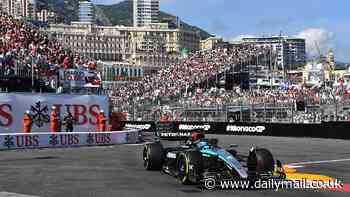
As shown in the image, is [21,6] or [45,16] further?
[45,16]

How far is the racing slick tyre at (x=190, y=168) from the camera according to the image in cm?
1143

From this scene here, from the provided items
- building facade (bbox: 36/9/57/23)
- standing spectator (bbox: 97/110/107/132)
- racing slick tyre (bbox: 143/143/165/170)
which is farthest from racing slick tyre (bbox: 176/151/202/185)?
building facade (bbox: 36/9/57/23)

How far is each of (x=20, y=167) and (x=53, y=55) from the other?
24.7 m

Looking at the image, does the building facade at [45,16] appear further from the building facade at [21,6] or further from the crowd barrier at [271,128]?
the crowd barrier at [271,128]

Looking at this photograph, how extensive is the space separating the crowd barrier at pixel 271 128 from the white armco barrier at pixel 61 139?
492 cm

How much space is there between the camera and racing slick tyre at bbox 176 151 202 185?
11430 millimetres

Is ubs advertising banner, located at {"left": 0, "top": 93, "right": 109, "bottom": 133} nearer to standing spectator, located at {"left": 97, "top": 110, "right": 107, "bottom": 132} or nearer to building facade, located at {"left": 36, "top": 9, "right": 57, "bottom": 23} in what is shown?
standing spectator, located at {"left": 97, "top": 110, "right": 107, "bottom": 132}

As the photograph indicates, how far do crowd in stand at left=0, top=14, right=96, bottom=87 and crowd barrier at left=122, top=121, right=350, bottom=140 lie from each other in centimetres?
710

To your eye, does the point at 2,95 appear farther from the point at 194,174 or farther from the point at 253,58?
the point at 253,58

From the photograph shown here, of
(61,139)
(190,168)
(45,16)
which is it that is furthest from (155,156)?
(45,16)

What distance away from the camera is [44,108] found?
91.0 feet

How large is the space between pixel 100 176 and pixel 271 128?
978 inches

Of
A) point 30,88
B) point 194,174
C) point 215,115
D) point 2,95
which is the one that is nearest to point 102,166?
point 194,174

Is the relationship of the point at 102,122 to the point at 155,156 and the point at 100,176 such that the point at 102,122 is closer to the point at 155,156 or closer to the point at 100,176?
the point at 155,156
